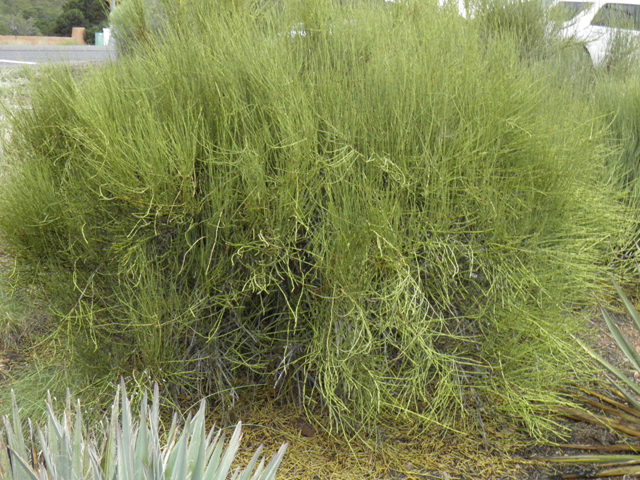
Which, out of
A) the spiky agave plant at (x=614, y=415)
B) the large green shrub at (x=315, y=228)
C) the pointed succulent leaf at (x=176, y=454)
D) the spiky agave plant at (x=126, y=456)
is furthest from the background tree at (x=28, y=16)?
the pointed succulent leaf at (x=176, y=454)

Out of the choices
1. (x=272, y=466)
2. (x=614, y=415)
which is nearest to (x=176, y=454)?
(x=272, y=466)

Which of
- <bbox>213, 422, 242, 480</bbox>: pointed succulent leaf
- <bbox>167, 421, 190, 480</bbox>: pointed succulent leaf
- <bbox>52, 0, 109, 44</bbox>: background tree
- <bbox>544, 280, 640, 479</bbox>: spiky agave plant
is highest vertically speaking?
<bbox>52, 0, 109, 44</bbox>: background tree

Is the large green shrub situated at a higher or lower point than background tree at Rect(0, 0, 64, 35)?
lower

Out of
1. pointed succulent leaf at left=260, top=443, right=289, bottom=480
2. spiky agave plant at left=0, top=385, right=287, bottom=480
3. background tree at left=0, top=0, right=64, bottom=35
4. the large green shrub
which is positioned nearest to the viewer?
spiky agave plant at left=0, top=385, right=287, bottom=480

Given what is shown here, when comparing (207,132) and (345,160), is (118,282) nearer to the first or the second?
(207,132)

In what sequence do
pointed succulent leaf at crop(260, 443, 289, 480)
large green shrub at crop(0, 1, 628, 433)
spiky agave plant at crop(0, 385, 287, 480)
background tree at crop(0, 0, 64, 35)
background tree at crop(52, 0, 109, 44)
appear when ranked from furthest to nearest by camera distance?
background tree at crop(0, 0, 64, 35) → background tree at crop(52, 0, 109, 44) → large green shrub at crop(0, 1, 628, 433) → pointed succulent leaf at crop(260, 443, 289, 480) → spiky agave plant at crop(0, 385, 287, 480)

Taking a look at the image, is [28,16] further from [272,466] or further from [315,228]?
[272,466]

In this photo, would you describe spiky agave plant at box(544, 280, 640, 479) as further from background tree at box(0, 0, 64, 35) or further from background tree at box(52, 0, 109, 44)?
background tree at box(0, 0, 64, 35)

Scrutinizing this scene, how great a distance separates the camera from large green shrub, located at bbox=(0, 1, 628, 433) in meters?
2.91

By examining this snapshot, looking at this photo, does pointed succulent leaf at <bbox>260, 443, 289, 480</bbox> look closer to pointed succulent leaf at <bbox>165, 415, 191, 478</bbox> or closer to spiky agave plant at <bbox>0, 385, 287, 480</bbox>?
spiky agave plant at <bbox>0, 385, 287, 480</bbox>

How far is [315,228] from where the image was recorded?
3.05m

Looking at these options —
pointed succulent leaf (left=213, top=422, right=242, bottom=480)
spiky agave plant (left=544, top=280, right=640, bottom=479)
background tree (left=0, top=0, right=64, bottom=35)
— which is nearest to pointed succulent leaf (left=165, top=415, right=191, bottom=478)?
pointed succulent leaf (left=213, top=422, right=242, bottom=480)

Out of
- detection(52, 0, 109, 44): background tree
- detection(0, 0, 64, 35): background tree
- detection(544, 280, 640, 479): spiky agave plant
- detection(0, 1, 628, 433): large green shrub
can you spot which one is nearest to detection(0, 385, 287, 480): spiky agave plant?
detection(0, 1, 628, 433): large green shrub

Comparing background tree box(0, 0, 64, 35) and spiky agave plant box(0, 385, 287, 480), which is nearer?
spiky agave plant box(0, 385, 287, 480)
